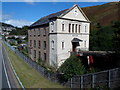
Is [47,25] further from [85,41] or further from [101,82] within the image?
[101,82]

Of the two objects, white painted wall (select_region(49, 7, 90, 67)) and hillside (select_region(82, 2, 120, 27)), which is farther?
hillside (select_region(82, 2, 120, 27))

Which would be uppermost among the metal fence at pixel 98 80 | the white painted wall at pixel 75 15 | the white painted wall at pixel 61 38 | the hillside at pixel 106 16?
the hillside at pixel 106 16

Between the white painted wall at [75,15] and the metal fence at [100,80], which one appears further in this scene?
the white painted wall at [75,15]

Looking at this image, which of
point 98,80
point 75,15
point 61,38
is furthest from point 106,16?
point 98,80

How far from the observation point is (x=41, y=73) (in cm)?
2372

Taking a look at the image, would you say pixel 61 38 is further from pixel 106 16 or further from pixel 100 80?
pixel 106 16

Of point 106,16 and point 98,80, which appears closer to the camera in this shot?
point 98,80

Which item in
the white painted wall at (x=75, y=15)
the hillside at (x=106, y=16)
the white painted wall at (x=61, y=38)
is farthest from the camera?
the hillside at (x=106, y=16)

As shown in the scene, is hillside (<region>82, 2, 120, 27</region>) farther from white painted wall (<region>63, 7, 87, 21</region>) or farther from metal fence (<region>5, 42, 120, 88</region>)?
metal fence (<region>5, 42, 120, 88</region>)

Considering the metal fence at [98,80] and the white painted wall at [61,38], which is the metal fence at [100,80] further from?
the white painted wall at [61,38]

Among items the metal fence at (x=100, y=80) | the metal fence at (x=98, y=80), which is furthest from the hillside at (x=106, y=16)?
the metal fence at (x=100, y=80)

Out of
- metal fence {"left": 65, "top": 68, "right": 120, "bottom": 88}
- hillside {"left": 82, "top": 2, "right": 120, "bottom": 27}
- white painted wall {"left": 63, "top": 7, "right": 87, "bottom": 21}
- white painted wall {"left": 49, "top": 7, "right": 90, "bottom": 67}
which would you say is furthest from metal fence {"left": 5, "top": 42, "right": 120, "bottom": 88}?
hillside {"left": 82, "top": 2, "right": 120, "bottom": 27}

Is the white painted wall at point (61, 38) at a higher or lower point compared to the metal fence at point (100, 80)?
higher

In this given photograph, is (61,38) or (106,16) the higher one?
(106,16)
